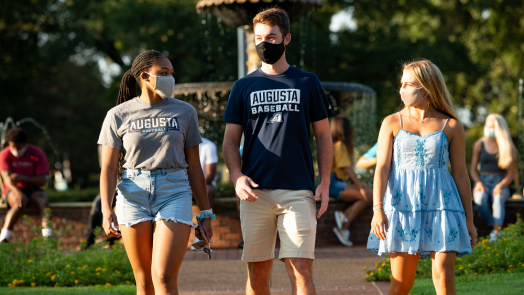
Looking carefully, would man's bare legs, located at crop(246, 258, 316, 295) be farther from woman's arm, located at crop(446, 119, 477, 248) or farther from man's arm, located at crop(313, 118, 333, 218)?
woman's arm, located at crop(446, 119, 477, 248)

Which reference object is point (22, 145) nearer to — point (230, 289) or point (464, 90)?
point (230, 289)

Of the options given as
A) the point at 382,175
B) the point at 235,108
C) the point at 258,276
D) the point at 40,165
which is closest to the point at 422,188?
the point at 382,175

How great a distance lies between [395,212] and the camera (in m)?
3.84

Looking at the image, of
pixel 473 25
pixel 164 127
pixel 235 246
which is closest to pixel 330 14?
pixel 473 25

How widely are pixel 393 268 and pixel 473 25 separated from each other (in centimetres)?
2318

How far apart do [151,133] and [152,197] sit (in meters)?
0.40

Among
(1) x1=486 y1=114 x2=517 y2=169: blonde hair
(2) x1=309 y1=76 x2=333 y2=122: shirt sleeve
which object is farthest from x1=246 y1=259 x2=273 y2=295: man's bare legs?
(1) x1=486 y1=114 x2=517 y2=169: blonde hair

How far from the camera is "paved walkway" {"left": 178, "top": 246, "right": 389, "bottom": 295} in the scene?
18.5 feet

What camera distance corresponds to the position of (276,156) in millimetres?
3662

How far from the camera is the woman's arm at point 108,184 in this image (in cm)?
370

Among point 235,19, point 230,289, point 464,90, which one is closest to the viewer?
point 230,289

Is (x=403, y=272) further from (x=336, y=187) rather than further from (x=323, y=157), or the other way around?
(x=336, y=187)

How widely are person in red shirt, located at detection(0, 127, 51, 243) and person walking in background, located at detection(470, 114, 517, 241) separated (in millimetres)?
6359

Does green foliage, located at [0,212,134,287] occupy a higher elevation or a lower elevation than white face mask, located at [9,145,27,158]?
lower
